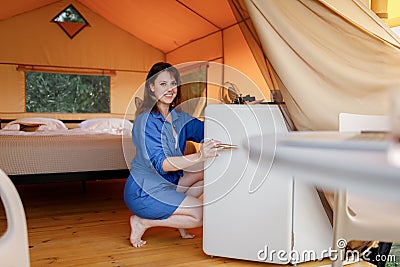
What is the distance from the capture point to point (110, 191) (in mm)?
3982

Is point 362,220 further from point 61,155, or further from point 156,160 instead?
point 61,155

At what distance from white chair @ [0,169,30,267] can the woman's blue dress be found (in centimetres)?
114

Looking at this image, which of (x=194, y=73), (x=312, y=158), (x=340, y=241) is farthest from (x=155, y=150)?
(x=194, y=73)

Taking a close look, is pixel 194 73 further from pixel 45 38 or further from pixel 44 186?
pixel 45 38

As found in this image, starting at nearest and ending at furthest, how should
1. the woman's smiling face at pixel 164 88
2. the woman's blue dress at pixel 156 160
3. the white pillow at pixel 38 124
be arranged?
the woman's blue dress at pixel 156 160, the woman's smiling face at pixel 164 88, the white pillow at pixel 38 124

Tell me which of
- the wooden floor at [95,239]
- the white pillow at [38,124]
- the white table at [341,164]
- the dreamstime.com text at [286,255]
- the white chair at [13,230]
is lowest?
the wooden floor at [95,239]

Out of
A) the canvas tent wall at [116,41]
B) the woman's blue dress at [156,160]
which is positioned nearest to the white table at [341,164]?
the woman's blue dress at [156,160]

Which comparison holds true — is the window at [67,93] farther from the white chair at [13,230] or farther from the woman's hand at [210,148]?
the white chair at [13,230]

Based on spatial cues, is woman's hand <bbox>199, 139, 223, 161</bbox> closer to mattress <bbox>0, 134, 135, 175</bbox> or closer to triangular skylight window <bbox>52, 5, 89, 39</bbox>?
mattress <bbox>0, 134, 135, 175</bbox>

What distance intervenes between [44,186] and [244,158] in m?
3.04

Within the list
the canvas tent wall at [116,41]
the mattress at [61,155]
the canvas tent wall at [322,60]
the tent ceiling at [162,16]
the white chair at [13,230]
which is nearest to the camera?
the white chair at [13,230]

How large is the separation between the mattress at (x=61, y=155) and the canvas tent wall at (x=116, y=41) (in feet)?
6.33

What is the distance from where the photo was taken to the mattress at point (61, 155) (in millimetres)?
2793

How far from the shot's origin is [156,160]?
211 centimetres
